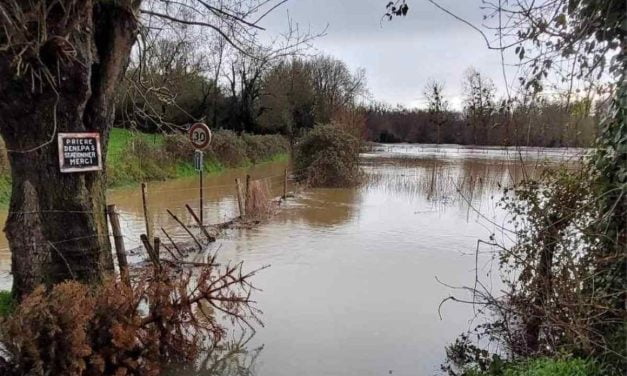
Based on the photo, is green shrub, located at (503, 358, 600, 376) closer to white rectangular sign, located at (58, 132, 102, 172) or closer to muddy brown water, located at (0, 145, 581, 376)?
muddy brown water, located at (0, 145, 581, 376)

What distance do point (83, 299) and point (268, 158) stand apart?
2855 centimetres

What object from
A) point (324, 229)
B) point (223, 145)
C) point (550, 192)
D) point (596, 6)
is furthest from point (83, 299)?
point (223, 145)

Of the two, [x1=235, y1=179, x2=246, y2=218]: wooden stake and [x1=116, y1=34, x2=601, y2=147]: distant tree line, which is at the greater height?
[x1=116, y1=34, x2=601, y2=147]: distant tree line

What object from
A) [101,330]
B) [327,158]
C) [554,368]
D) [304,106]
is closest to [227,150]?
[327,158]

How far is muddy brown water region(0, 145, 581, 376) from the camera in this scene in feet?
16.2

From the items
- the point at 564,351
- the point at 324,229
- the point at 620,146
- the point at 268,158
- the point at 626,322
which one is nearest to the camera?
the point at 626,322

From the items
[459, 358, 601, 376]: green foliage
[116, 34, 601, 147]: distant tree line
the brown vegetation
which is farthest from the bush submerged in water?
[459, 358, 601, 376]: green foliage

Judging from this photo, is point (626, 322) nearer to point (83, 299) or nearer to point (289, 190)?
point (83, 299)

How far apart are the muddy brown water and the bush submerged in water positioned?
334cm

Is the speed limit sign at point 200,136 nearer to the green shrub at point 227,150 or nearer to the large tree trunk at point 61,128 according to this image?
the large tree trunk at point 61,128

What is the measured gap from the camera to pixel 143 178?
1889cm

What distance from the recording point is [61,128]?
3961mm

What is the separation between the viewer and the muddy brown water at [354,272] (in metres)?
4.95

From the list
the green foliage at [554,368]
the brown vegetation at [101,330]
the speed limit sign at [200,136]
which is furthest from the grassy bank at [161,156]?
the green foliage at [554,368]
